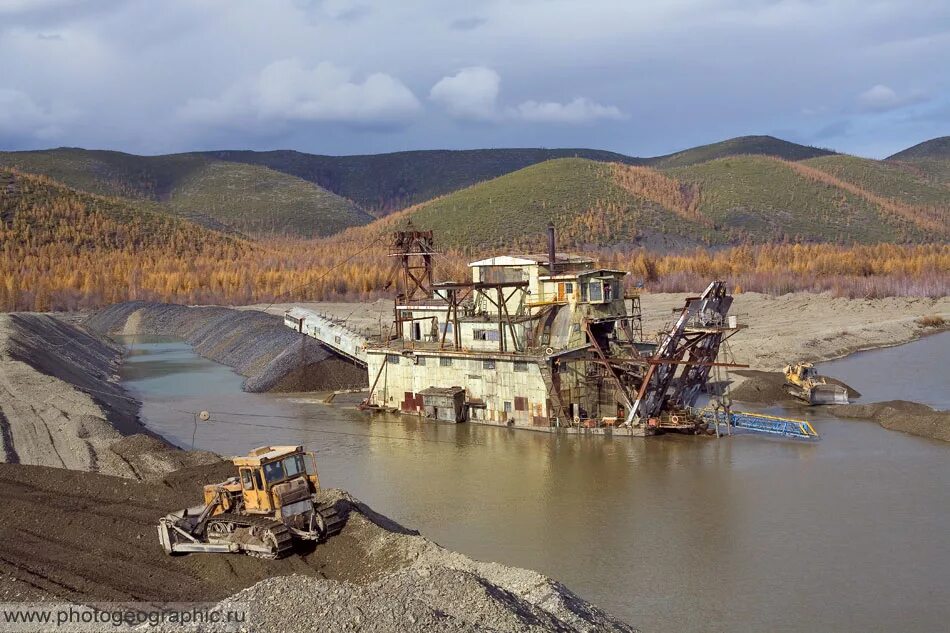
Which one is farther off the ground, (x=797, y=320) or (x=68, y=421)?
(x=797, y=320)

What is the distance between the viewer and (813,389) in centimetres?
4116

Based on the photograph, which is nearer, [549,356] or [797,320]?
[549,356]

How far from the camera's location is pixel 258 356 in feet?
200

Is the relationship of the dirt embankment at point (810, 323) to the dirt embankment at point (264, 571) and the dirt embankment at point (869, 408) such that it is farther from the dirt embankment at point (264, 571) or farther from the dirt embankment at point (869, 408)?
the dirt embankment at point (264, 571)

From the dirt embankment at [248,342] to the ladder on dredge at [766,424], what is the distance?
2189cm

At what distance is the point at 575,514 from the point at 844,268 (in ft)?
253

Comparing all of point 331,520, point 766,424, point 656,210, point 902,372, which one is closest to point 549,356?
point 766,424

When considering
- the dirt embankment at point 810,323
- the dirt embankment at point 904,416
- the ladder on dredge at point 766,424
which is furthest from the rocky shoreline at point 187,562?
the dirt embankment at point 810,323

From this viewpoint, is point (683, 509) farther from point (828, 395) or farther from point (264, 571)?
point (828, 395)

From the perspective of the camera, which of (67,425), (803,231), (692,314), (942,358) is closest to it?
(67,425)

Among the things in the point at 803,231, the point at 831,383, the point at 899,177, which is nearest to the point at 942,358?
the point at 831,383

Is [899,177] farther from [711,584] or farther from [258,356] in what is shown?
[711,584]

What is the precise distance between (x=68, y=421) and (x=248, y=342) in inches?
1204

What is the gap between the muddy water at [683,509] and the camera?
2072 cm
